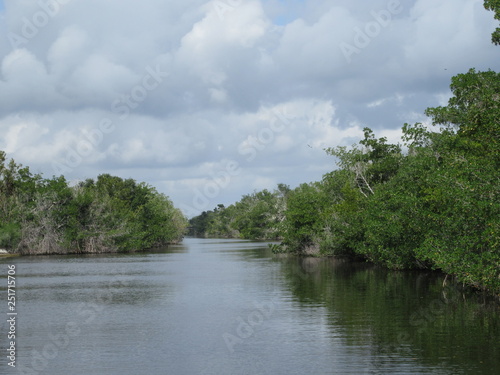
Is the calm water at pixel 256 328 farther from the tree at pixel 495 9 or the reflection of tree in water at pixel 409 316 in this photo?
the tree at pixel 495 9

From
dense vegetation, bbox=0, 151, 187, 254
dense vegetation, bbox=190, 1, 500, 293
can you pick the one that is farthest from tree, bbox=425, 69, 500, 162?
dense vegetation, bbox=0, 151, 187, 254

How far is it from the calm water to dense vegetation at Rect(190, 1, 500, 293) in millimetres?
2818

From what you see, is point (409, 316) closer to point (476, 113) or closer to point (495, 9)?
point (476, 113)

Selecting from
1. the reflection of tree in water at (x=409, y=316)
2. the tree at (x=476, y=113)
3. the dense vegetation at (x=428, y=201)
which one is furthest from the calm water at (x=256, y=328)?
the tree at (x=476, y=113)

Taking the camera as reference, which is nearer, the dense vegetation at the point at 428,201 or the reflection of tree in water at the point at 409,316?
the reflection of tree in water at the point at 409,316

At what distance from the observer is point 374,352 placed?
18.4 m

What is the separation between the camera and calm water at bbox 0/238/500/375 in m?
17.3

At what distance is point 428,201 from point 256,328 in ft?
58.2

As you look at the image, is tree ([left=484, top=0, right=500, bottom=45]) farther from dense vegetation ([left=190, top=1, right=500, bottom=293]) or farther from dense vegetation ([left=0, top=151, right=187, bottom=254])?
dense vegetation ([left=0, top=151, right=187, bottom=254])

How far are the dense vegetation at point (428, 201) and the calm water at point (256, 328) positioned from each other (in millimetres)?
2818

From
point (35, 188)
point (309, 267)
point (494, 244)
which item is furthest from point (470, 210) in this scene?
point (35, 188)

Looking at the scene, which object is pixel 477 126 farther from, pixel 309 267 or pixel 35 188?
pixel 35 188

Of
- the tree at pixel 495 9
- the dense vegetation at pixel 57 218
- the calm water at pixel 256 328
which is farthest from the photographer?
the dense vegetation at pixel 57 218

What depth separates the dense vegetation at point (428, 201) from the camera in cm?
2517
